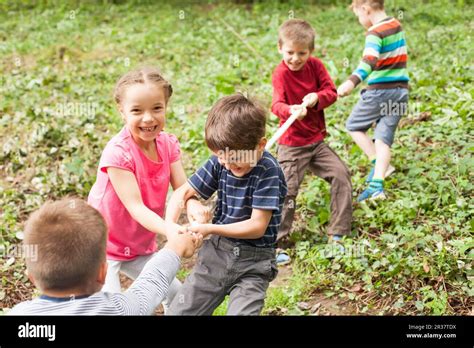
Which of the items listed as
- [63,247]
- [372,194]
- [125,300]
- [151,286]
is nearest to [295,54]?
[372,194]

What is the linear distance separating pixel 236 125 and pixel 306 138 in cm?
182

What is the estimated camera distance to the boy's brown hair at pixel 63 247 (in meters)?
2.17

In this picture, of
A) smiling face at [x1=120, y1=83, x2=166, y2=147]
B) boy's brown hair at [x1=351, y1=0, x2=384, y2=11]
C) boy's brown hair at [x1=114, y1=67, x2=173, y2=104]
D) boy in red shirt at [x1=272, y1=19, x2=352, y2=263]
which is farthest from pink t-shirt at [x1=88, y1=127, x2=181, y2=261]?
boy's brown hair at [x1=351, y1=0, x2=384, y2=11]

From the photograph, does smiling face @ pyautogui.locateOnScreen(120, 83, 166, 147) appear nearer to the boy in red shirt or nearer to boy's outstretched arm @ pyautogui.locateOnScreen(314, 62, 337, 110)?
the boy in red shirt

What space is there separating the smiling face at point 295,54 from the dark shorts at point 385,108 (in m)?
1.01

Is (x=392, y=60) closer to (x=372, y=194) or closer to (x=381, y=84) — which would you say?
(x=381, y=84)

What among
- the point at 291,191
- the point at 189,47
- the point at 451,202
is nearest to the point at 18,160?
the point at 291,191

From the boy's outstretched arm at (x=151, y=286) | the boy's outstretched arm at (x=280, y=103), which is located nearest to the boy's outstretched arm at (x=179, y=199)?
the boy's outstretched arm at (x=151, y=286)

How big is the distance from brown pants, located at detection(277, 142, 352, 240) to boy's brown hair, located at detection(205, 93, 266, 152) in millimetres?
1689

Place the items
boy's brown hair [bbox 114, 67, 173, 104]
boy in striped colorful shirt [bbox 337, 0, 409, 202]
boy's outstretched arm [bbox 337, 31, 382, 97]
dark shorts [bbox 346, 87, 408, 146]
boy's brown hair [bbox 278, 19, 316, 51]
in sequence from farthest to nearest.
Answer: dark shorts [bbox 346, 87, 408, 146] → boy in striped colorful shirt [bbox 337, 0, 409, 202] → boy's outstretched arm [bbox 337, 31, 382, 97] → boy's brown hair [bbox 278, 19, 316, 51] → boy's brown hair [bbox 114, 67, 173, 104]

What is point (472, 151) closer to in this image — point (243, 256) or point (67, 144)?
point (243, 256)

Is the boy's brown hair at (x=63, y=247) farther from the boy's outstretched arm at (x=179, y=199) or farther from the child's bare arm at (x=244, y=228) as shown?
the boy's outstretched arm at (x=179, y=199)

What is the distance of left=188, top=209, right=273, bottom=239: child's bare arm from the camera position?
123 inches

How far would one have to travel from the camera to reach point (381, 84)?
5.37 meters
